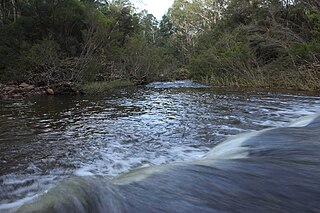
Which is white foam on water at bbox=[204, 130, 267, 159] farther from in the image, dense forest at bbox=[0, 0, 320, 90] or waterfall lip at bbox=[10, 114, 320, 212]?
dense forest at bbox=[0, 0, 320, 90]

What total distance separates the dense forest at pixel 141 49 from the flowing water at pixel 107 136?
671cm

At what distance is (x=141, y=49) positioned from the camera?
78.3 ft

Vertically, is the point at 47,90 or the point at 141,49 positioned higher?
the point at 141,49

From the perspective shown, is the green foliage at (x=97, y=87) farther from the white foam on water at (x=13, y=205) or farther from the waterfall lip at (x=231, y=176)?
the white foam on water at (x=13, y=205)

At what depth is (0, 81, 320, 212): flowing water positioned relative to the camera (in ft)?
12.3

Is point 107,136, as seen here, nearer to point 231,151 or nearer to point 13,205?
point 231,151

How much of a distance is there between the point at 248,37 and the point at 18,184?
18218mm

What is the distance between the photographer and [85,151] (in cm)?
468

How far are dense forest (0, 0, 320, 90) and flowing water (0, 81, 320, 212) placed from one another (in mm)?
6713

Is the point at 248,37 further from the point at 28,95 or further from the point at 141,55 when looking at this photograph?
the point at 28,95

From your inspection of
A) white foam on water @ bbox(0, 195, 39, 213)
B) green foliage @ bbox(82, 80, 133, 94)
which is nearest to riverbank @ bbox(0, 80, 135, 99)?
green foliage @ bbox(82, 80, 133, 94)

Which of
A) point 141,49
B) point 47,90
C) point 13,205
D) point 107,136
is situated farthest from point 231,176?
point 141,49

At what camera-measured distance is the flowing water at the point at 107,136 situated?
376 cm

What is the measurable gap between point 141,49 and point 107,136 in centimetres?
1877
